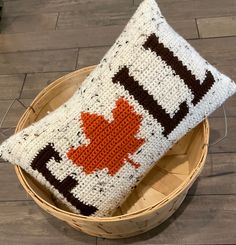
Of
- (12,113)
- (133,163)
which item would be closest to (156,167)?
(133,163)

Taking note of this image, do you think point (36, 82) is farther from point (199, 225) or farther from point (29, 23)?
point (199, 225)

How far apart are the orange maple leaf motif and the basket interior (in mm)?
155

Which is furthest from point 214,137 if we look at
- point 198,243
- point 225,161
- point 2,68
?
point 2,68

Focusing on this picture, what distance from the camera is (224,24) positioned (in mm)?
1334

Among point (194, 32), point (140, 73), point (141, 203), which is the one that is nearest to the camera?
point (140, 73)

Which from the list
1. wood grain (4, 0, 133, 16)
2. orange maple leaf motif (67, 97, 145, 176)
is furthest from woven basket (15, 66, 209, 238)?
wood grain (4, 0, 133, 16)

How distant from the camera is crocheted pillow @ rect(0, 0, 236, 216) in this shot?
68 cm

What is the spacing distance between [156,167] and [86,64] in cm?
57

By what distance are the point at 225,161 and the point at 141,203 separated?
0.29 meters

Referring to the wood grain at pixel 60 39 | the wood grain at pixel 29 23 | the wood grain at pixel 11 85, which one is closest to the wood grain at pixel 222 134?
the wood grain at pixel 60 39

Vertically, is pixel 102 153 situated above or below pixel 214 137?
above

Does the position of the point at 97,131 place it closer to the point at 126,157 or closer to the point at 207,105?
the point at 126,157

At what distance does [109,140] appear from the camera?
693 mm

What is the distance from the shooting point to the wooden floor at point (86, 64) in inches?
34.8
